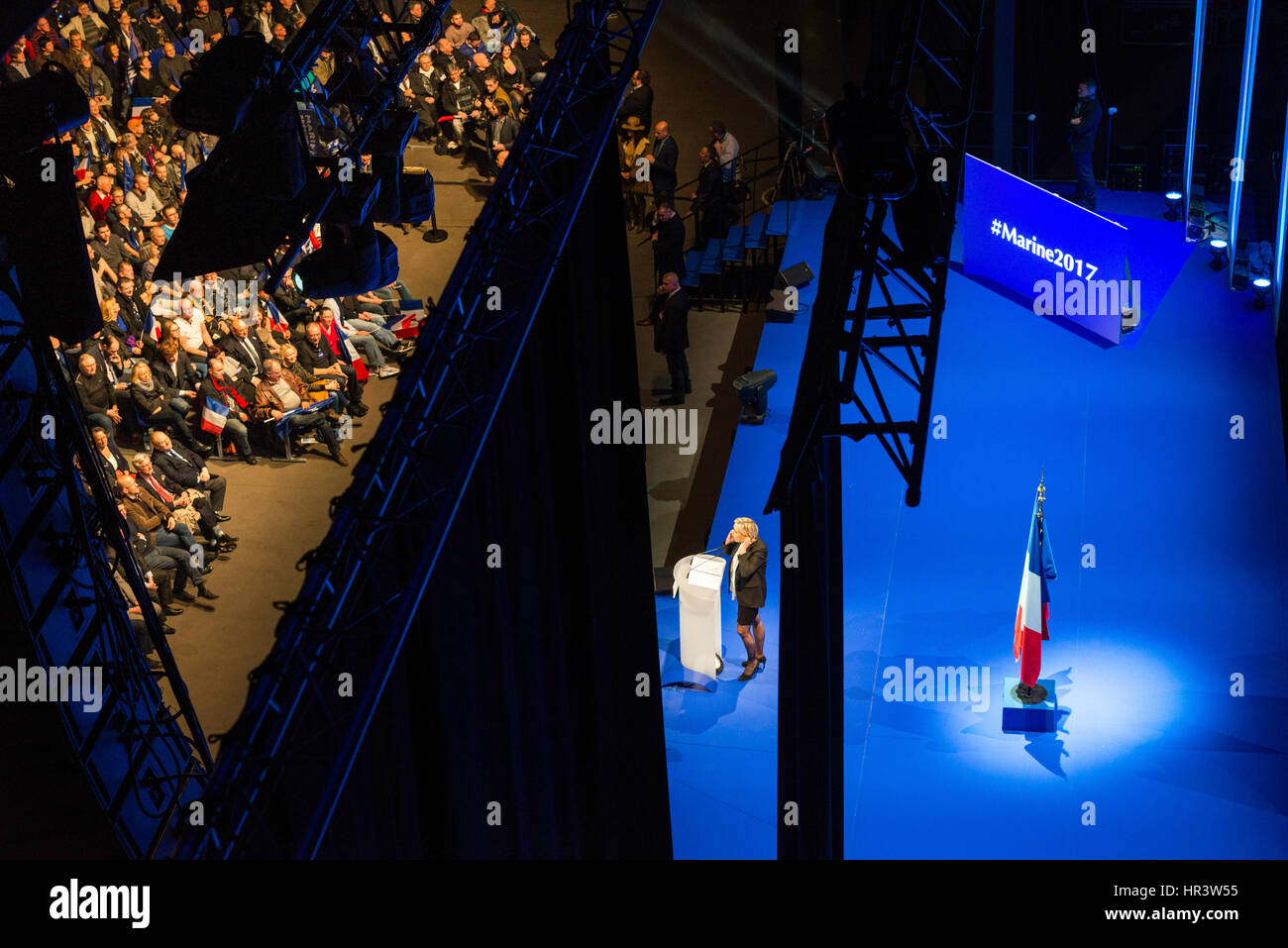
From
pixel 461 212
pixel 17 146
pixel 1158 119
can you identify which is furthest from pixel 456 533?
pixel 1158 119

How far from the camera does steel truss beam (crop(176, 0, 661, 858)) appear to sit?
267 inches

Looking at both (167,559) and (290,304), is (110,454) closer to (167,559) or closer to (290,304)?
(167,559)

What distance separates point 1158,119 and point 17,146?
15.1m

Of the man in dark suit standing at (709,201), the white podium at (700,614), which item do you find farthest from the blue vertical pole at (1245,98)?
the white podium at (700,614)

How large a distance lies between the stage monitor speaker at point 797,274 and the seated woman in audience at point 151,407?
6331 millimetres

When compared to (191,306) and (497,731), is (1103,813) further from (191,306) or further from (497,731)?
(191,306)

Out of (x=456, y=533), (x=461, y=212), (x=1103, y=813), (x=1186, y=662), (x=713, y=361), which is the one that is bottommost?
(x=1103, y=813)

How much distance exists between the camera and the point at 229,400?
44.1 ft

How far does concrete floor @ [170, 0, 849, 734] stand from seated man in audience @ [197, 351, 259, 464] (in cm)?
22

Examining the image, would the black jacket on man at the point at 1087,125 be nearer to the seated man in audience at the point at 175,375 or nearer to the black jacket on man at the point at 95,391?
the seated man in audience at the point at 175,375

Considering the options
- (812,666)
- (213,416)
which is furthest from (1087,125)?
(812,666)

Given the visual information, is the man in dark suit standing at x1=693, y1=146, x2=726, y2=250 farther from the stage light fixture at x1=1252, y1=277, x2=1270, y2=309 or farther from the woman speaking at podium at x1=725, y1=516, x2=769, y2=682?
the woman speaking at podium at x1=725, y1=516, x2=769, y2=682

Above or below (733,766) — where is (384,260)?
above
